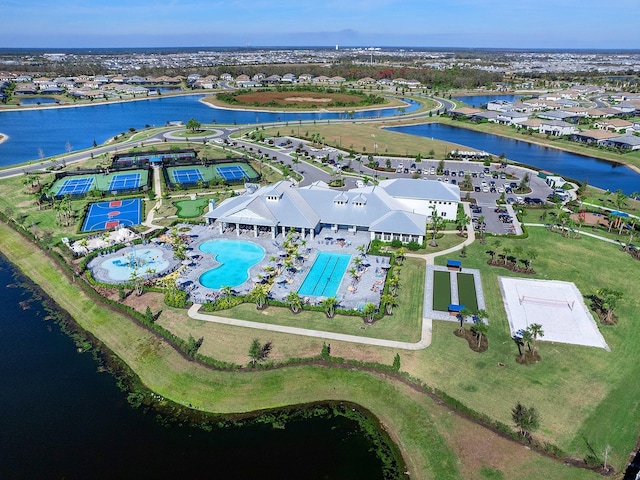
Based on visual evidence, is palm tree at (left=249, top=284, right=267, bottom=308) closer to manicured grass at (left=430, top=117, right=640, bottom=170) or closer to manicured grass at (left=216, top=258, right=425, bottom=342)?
manicured grass at (left=216, top=258, right=425, bottom=342)

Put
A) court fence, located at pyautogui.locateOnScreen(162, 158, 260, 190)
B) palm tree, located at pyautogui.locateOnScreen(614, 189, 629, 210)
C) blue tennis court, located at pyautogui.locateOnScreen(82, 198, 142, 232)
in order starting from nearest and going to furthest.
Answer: blue tennis court, located at pyautogui.locateOnScreen(82, 198, 142, 232)
palm tree, located at pyautogui.locateOnScreen(614, 189, 629, 210)
court fence, located at pyautogui.locateOnScreen(162, 158, 260, 190)

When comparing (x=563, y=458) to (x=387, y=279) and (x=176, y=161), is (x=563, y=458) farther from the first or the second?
(x=176, y=161)

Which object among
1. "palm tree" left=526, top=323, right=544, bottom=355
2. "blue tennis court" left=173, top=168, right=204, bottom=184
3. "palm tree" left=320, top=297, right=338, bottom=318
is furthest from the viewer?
"blue tennis court" left=173, top=168, right=204, bottom=184

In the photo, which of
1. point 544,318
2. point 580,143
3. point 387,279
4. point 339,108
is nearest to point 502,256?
point 544,318

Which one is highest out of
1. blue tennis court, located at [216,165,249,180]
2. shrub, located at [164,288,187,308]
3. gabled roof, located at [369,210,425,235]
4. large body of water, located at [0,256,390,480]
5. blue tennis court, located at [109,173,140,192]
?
gabled roof, located at [369,210,425,235]

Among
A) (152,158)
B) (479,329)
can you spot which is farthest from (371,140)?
(479,329)

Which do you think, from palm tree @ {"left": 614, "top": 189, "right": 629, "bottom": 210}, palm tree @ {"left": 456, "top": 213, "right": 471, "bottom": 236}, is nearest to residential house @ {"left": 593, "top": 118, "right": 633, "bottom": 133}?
palm tree @ {"left": 614, "top": 189, "right": 629, "bottom": 210}
